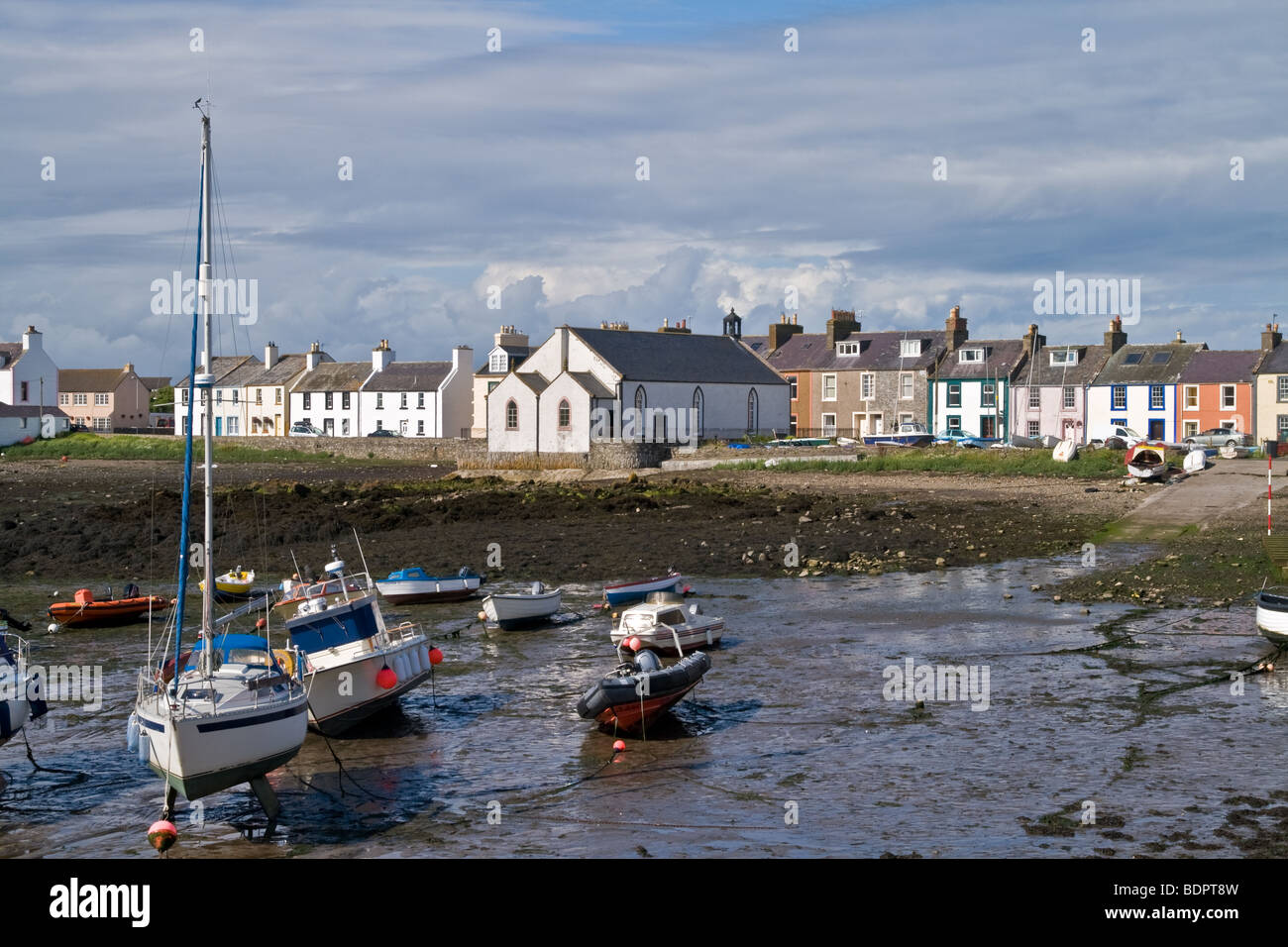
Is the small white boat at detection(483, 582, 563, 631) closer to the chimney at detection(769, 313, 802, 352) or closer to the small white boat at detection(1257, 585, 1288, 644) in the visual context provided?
the small white boat at detection(1257, 585, 1288, 644)

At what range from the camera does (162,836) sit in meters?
13.3

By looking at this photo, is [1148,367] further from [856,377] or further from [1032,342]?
[856,377]

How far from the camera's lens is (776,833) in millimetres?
13789

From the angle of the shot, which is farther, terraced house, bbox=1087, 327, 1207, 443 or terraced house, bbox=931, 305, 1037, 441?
terraced house, bbox=931, 305, 1037, 441

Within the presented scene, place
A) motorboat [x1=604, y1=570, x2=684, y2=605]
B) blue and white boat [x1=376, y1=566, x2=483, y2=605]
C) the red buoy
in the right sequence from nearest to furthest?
the red buoy → motorboat [x1=604, y1=570, x2=684, y2=605] → blue and white boat [x1=376, y1=566, x2=483, y2=605]

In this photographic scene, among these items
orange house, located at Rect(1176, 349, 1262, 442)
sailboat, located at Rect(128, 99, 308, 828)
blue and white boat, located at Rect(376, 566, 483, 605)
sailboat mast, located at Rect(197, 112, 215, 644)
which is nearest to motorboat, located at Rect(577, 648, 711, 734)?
sailboat, located at Rect(128, 99, 308, 828)

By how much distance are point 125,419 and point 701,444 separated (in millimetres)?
60388

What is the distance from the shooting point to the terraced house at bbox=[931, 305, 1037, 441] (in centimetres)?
7744

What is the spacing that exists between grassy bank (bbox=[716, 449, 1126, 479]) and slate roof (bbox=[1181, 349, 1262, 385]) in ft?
50.5

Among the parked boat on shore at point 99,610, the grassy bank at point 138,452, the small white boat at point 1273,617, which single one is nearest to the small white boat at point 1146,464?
the small white boat at point 1273,617

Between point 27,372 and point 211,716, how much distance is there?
94.2m

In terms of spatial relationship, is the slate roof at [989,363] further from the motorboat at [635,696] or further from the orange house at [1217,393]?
the motorboat at [635,696]

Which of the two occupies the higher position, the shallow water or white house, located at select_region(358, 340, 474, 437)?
white house, located at select_region(358, 340, 474, 437)
